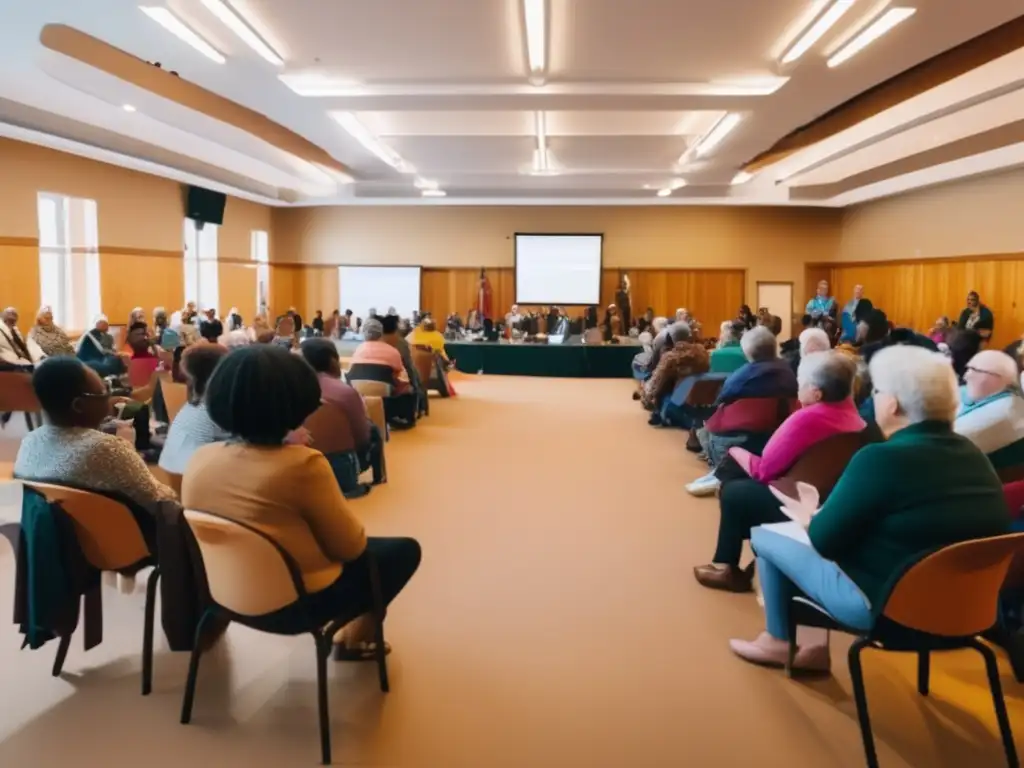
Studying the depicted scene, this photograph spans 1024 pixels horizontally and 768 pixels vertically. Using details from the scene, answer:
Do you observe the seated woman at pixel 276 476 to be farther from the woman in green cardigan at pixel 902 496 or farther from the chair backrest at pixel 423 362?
the chair backrest at pixel 423 362

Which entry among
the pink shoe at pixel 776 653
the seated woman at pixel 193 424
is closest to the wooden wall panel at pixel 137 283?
the seated woman at pixel 193 424

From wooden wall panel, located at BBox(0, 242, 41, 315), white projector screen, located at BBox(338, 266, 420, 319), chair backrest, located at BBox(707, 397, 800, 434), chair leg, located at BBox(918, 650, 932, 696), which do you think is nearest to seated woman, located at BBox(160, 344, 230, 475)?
chair leg, located at BBox(918, 650, 932, 696)

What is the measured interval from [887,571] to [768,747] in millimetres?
674

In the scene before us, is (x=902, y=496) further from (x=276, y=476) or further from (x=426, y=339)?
(x=426, y=339)

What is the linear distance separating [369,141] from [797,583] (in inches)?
399

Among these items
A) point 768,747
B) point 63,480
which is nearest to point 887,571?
point 768,747

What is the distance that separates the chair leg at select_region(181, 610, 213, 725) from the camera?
2.73m

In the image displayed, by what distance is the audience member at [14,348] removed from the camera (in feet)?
25.5

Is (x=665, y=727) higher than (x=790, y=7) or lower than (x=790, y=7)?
lower

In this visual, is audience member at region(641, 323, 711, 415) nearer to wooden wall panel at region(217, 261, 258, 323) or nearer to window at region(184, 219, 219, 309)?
window at region(184, 219, 219, 309)

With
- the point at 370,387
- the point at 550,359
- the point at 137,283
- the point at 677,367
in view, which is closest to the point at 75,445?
the point at 370,387

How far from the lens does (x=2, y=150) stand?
→ 10703mm

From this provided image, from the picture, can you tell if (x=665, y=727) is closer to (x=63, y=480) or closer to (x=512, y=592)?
(x=512, y=592)

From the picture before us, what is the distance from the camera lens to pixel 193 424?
3.87 m
